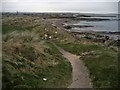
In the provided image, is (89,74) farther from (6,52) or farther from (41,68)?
(6,52)

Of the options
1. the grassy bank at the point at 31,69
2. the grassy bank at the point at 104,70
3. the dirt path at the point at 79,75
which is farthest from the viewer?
the dirt path at the point at 79,75

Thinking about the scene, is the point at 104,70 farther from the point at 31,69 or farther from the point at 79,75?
the point at 31,69

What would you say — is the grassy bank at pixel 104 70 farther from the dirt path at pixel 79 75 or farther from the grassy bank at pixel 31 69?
the grassy bank at pixel 31 69

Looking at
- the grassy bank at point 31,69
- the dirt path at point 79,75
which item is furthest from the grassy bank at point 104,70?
the grassy bank at point 31,69

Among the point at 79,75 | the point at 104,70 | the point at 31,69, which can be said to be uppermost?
the point at 31,69

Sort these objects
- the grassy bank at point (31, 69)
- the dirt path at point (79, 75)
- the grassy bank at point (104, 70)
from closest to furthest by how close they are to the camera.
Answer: the grassy bank at point (31, 69) → the grassy bank at point (104, 70) → the dirt path at point (79, 75)

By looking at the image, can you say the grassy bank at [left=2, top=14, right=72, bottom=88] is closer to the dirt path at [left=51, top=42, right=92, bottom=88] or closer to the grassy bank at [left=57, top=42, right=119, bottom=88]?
the dirt path at [left=51, top=42, right=92, bottom=88]

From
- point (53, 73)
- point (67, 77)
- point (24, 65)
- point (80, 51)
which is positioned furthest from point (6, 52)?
point (80, 51)

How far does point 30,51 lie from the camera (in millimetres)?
19234

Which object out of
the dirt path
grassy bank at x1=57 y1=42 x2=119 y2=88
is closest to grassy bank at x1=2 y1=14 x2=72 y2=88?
the dirt path

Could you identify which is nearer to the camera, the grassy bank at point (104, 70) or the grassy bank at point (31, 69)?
the grassy bank at point (31, 69)

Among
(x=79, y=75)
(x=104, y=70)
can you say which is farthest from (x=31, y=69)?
(x=104, y=70)

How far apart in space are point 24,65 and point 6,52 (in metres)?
2.11

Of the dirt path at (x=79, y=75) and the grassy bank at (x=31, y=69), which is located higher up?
the grassy bank at (x=31, y=69)
